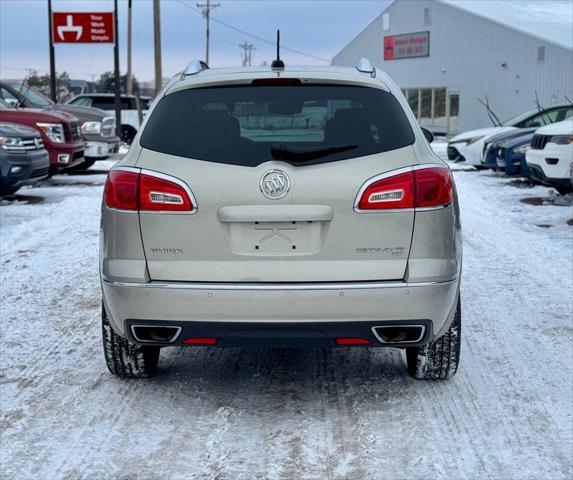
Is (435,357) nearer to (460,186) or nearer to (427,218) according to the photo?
(427,218)

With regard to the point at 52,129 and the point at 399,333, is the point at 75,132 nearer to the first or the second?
the point at 52,129

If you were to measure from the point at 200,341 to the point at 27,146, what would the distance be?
9.57 metres

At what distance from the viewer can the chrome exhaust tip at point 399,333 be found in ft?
13.6

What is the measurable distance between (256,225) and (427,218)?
0.79 m

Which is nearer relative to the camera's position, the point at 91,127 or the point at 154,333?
the point at 154,333

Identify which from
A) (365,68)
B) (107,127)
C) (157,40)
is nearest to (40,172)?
(107,127)

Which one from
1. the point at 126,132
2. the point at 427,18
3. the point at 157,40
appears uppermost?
the point at 427,18

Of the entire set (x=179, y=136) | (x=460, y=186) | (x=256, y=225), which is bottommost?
(x=460, y=186)

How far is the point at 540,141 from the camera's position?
1362 centimetres

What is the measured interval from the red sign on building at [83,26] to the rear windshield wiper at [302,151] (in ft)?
105

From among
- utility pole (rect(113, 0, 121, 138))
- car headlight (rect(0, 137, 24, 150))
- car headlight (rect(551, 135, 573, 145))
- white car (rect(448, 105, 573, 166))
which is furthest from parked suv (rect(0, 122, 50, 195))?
utility pole (rect(113, 0, 121, 138))

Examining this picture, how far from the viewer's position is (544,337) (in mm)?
5820

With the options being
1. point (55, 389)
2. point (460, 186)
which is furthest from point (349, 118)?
point (460, 186)

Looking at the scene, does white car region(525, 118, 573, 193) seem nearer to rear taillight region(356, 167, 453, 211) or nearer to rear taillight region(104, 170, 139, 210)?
rear taillight region(356, 167, 453, 211)
